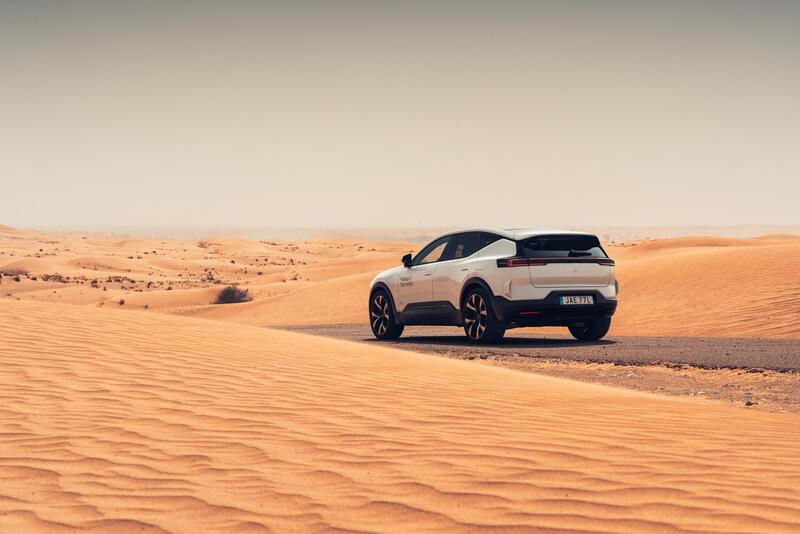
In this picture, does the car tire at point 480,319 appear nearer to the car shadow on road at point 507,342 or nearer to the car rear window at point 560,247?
the car shadow on road at point 507,342

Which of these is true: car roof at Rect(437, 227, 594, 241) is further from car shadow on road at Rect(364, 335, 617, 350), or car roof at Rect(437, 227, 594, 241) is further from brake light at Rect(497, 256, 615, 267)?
car shadow on road at Rect(364, 335, 617, 350)

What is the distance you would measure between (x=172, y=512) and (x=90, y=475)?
41.1 inches

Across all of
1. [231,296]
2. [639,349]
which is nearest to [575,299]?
[639,349]

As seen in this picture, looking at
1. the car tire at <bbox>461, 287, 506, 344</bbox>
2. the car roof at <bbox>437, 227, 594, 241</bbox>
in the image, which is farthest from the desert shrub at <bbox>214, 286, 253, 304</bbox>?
the car roof at <bbox>437, 227, 594, 241</bbox>

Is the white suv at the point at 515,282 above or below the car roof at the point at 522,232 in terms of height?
below

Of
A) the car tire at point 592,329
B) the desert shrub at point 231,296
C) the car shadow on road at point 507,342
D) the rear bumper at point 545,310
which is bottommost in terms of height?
the desert shrub at point 231,296

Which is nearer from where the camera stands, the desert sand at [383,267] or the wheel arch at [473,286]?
the wheel arch at [473,286]

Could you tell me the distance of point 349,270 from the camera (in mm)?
56125

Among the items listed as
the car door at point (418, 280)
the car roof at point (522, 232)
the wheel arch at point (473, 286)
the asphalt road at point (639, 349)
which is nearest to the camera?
the asphalt road at point (639, 349)

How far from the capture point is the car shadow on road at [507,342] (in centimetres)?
1619

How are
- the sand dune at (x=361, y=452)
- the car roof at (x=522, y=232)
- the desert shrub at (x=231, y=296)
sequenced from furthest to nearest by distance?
the desert shrub at (x=231, y=296)
the car roof at (x=522, y=232)
the sand dune at (x=361, y=452)

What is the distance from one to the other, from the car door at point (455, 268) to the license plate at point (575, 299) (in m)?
1.62

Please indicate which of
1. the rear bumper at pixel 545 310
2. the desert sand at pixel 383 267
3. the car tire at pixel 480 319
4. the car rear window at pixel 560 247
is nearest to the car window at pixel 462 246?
the car tire at pixel 480 319

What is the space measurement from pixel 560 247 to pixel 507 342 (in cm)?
256
